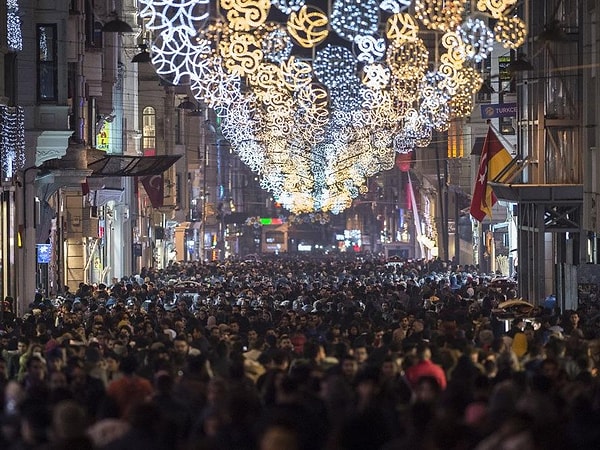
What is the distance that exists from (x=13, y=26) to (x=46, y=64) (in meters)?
3.45

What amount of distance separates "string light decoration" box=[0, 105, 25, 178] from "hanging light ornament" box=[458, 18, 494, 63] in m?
12.5

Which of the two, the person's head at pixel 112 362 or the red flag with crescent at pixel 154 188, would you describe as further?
the red flag with crescent at pixel 154 188

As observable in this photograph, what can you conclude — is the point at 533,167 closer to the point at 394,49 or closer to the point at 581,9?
the point at 581,9

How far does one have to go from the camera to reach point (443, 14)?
22031 millimetres

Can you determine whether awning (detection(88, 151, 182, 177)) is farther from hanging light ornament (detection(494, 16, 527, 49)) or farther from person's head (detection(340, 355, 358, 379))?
person's head (detection(340, 355, 358, 379))

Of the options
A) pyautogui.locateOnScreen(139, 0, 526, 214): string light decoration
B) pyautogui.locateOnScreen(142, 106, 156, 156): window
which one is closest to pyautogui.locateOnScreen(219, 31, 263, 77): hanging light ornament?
pyautogui.locateOnScreen(139, 0, 526, 214): string light decoration

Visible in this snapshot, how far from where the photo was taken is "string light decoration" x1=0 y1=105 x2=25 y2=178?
34.1m

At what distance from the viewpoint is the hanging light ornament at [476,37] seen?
22953mm

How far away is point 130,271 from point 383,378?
183ft

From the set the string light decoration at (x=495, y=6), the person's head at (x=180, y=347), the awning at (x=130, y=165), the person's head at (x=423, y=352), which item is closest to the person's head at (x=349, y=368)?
the person's head at (x=423, y=352)

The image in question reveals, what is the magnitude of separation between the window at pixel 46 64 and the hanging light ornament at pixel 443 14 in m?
18.6

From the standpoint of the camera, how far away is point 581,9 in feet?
127

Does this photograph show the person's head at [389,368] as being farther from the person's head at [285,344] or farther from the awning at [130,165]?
the awning at [130,165]

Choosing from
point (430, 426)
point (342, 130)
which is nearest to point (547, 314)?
point (430, 426)
